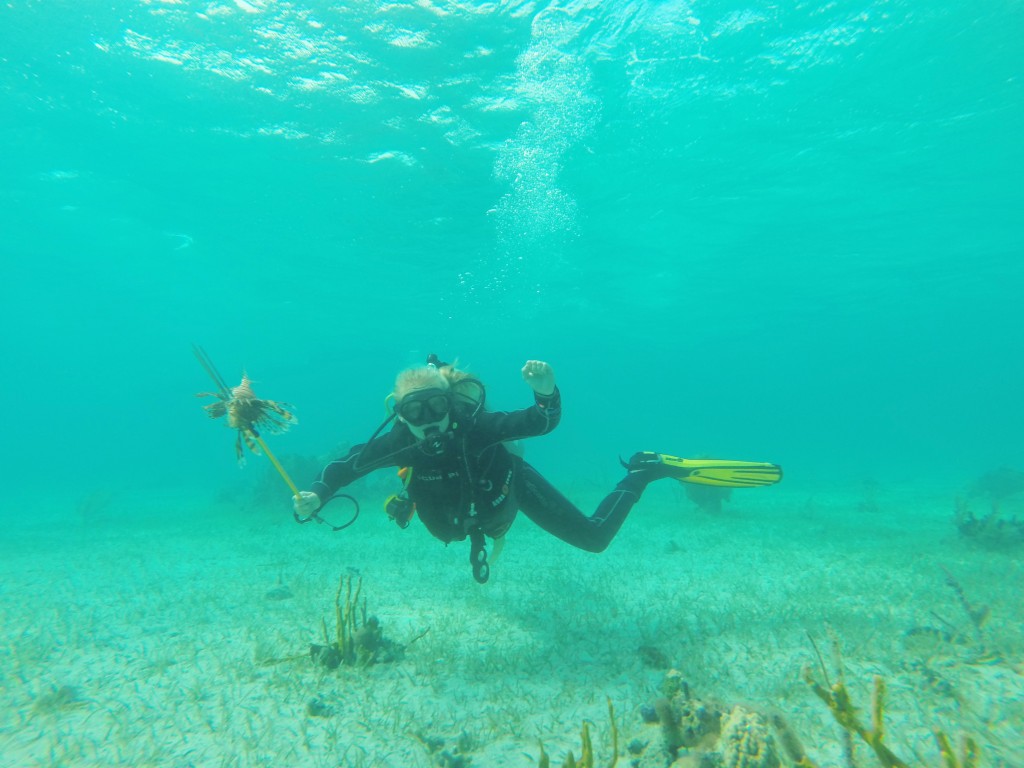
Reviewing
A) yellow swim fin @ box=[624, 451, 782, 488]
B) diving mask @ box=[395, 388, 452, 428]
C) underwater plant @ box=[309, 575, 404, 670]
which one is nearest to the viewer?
diving mask @ box=[395, 388, 452, 428]

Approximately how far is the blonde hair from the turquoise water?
473 inches

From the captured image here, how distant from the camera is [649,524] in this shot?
522 inches

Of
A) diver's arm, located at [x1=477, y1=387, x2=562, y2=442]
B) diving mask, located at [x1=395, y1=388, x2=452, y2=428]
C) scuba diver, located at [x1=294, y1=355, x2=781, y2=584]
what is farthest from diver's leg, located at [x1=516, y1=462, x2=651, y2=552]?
diving mask, located at [x1=395, y1=388, x2=452, y2=428]

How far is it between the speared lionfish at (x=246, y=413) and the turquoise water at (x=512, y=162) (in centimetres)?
1257

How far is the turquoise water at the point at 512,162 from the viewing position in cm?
1291

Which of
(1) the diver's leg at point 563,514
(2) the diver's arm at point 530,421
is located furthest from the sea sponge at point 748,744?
(1) the diver's leg at point 563,514

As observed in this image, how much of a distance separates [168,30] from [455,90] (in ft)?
26.0

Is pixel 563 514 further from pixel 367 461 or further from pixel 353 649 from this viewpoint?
pixel 353 649

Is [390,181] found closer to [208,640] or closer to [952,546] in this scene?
[208,640]

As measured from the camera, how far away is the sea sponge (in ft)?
8.16

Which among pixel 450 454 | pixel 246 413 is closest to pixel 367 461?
pixel 450 454

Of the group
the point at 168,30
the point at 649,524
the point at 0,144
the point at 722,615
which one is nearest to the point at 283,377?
the point at 0,144

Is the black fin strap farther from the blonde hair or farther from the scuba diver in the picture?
the blonde hair

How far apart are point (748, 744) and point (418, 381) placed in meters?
3.43
